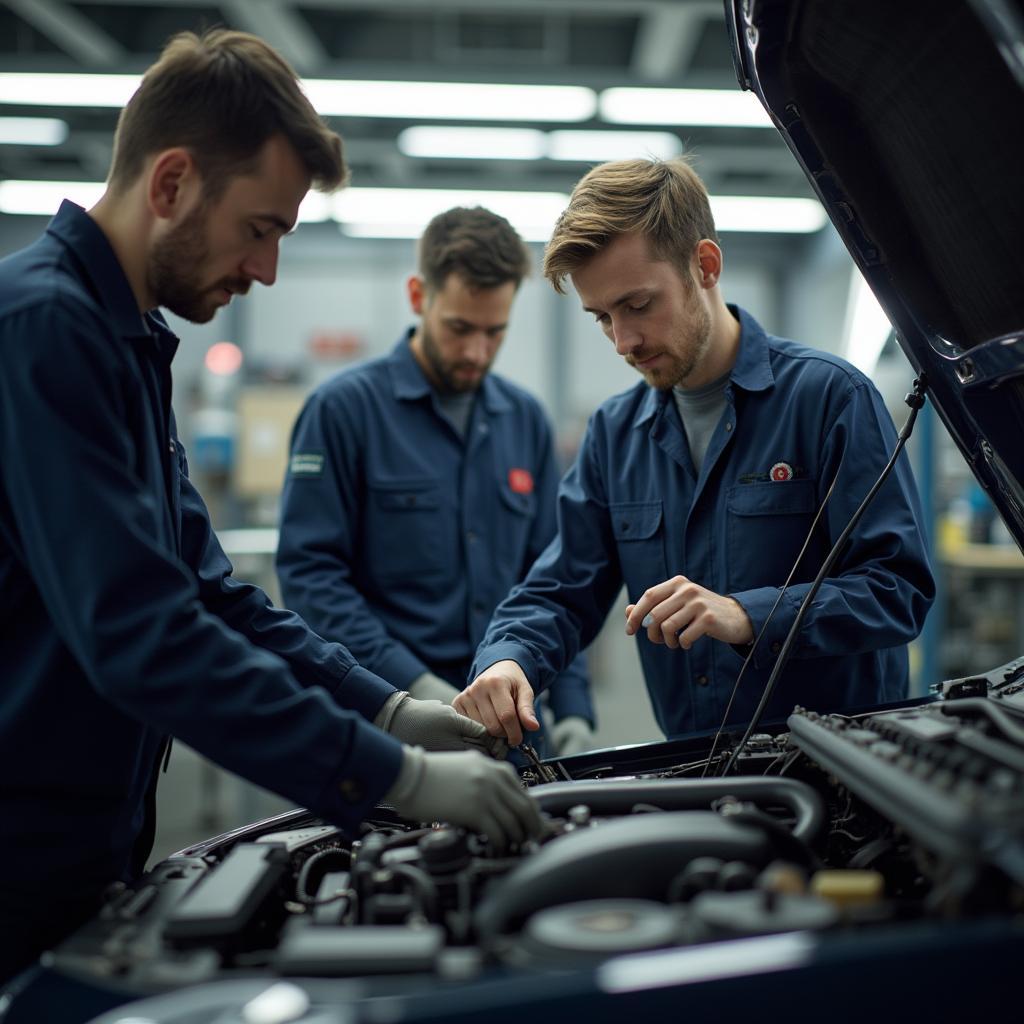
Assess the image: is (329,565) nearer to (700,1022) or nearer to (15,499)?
(15,499)

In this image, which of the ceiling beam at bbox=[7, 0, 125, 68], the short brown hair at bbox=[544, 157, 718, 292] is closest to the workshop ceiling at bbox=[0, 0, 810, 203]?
the ceiling beam at bbox=[7, 0, 125, 68]

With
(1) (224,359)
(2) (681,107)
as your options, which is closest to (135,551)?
(2) (681,107)

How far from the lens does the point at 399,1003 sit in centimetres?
64

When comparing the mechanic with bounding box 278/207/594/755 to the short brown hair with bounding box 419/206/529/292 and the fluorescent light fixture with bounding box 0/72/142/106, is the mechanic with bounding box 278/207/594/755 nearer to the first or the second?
the short brown hair with bounding box 419/206/529/292

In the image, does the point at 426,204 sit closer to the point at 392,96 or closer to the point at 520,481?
the point at 392,96

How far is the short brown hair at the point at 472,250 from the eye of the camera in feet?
7.24

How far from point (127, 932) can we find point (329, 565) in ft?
4.45

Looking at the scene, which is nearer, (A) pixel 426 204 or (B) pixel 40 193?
(A) pixel 426 204

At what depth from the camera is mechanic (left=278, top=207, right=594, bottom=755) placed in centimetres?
220

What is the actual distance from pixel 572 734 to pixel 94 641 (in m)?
1.49

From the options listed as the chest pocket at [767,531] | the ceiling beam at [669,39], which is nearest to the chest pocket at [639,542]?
the chest pocket at [767,531]

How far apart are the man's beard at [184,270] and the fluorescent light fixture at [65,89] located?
3544 millimetres

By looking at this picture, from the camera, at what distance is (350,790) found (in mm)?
1022

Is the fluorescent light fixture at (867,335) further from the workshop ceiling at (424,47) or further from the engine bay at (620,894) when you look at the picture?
Result: the engine bay at (620,894)
